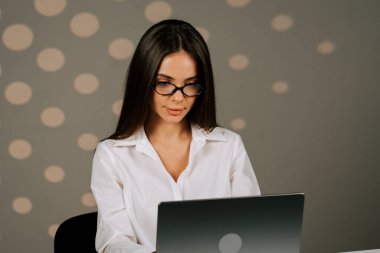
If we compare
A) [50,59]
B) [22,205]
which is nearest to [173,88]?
[50,59]

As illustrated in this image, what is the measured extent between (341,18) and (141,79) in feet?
5.08

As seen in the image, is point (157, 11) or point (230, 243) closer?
point (230, 243)

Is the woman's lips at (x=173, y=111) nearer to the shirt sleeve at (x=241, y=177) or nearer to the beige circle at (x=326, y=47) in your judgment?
the shirt sleeve at (x=241, y=177)

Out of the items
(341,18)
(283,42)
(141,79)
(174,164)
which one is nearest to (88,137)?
(174,164)

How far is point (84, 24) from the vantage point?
7.00ft

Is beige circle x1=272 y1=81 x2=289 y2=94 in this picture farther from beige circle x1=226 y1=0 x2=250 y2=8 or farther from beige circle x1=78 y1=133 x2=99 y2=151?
beige circle x1=78 y1=133 x2=99 y2=151

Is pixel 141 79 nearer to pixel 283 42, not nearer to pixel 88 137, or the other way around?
pixel 88 137

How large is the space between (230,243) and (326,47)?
5.98 ft

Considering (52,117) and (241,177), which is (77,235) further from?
(52,117)

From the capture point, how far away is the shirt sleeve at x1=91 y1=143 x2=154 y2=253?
1289 millimetres

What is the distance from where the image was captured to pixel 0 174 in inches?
87.7

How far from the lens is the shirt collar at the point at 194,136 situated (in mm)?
1513

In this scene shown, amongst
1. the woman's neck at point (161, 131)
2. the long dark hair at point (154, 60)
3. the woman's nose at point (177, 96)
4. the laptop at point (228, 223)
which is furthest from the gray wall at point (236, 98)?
the laptop at point (228, 223)

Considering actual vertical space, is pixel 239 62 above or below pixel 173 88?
above
